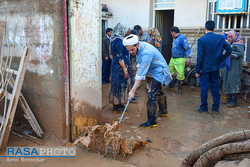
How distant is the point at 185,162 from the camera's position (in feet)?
5.34

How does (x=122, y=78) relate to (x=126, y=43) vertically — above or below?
below

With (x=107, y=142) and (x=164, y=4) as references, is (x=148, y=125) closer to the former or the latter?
(x=107, y=142)

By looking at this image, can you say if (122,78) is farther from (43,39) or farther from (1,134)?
(1,134)

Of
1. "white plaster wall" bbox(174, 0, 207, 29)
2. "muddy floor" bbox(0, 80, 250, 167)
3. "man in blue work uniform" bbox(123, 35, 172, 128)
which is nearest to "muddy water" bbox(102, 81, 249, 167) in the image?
"muddy floor" bbox(0, 80, 250, 167)

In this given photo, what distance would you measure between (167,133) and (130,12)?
19.3 ft

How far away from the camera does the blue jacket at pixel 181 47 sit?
5453 mm

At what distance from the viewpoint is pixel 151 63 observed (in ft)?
12.0

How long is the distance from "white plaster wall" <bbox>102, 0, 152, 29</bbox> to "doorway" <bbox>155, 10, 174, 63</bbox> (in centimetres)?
55

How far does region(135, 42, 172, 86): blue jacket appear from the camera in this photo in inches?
133

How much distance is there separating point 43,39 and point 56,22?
0.34 m

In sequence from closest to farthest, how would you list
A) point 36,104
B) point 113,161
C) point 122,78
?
point 113,161 → point 36,104 → point 122,78

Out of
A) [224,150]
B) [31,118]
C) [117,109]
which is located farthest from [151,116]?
[224,150]

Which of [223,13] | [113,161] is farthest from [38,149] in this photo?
[223,13]

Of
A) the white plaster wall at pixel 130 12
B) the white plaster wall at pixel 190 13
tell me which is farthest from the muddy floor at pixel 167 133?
the white plaster wall at pixel 130 12
